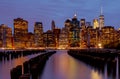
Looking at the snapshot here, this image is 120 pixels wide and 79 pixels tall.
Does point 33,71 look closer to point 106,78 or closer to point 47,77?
point 47,77

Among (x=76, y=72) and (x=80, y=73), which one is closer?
(x=80, y=73)

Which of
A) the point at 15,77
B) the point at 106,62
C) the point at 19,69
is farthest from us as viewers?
the point at 106,62

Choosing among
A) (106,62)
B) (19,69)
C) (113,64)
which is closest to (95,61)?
(106,62)

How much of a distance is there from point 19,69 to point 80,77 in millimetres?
8264

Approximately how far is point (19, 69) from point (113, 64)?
19.7 m

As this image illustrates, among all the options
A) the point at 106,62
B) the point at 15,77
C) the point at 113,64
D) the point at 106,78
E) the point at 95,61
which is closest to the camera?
the point at 15,77

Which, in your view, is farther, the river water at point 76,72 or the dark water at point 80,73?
the river water at point 76,72

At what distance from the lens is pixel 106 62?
48.9 metres

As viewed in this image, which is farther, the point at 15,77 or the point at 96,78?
the point at 96,78

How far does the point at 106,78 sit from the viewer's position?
31.4 metres

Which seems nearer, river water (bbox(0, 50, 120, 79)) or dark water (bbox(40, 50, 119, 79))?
dark water (bbox(40, 50, 119, 79))

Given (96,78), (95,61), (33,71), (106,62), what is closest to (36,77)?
(33,71)

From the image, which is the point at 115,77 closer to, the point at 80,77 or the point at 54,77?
the point at 80,77

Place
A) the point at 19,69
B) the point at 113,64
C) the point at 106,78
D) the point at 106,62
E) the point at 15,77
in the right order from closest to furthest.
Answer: the point at 15,77
the point at 19,69
the point at 106,78
the point at 113,64
the point at 106,62
